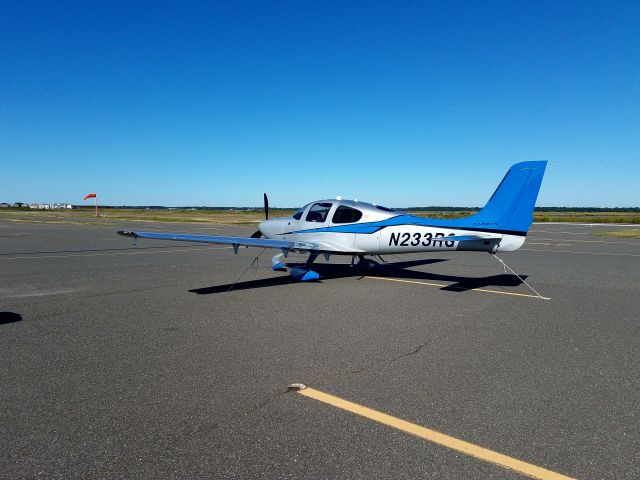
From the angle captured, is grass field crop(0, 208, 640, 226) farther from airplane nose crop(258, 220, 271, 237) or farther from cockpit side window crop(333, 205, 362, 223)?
cockpit side window crop(333, 205, 362, 223)

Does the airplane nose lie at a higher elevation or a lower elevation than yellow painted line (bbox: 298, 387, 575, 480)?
higher

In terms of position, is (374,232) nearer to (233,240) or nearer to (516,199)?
(516,199)

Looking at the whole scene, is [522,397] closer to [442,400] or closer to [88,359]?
[442,400]

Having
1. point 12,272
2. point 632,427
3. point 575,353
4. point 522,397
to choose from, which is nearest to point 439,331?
point 575,353

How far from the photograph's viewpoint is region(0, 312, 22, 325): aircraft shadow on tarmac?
696cm

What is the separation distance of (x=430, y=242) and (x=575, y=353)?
5.25 meters

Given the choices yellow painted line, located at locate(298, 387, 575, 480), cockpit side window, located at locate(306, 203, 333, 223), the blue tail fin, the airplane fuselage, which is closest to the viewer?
yellow painted line, located at locate(298, 387, 575, 480)

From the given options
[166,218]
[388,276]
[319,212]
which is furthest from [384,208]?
[166,218]

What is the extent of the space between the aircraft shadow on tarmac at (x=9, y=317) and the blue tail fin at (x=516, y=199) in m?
9.86

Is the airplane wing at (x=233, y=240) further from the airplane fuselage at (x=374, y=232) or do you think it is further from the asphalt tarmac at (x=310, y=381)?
the asphalt tarmac at (x=310, y=381)

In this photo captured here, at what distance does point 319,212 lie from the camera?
12.1 metres

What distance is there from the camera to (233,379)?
181 inches

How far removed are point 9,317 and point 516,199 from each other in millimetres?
10687

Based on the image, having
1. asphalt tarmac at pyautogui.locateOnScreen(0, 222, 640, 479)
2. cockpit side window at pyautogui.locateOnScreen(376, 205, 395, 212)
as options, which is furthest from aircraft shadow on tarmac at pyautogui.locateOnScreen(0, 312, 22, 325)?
cockpit side window at pyautogui.locateOnScreen(376, 205, 395, 212)
